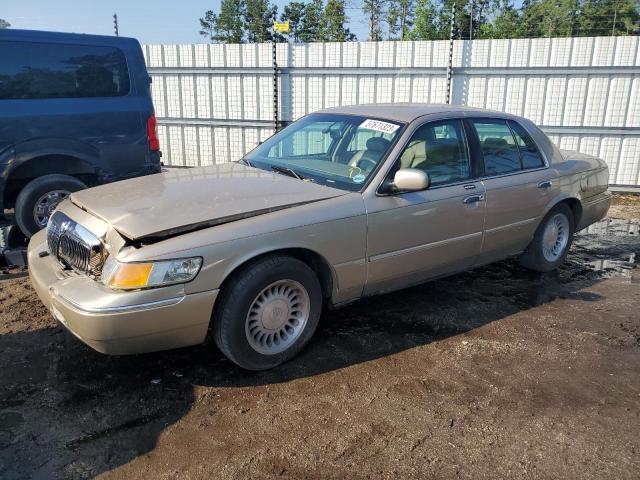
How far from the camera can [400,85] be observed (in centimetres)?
984

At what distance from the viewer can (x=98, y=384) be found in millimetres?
3336

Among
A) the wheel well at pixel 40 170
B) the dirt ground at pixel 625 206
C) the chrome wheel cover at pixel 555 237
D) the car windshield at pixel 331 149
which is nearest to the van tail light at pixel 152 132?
the wheel well at pixel 40 170

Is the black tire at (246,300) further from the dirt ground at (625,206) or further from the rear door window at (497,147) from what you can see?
the dirt ground at (625,206)

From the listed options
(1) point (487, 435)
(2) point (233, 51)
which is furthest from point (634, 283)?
(2) point (233, 51)

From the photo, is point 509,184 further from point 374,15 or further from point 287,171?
point 374,15

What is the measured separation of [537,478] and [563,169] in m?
3.49

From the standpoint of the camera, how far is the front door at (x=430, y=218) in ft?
12.7

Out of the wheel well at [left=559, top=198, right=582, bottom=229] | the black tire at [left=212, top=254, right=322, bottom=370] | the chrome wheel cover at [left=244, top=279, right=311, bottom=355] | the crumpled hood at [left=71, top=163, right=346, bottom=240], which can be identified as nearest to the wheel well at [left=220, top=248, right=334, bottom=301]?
the black tire at [left=212, top=254, right=322, bottom=370]

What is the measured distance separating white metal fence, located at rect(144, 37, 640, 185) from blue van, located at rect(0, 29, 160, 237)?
416 centimetres

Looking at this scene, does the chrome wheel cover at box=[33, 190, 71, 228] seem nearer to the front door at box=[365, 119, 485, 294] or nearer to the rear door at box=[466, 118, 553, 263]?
the front door at box=[365, 119, 485, 294]

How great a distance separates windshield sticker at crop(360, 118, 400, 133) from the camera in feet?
13.6

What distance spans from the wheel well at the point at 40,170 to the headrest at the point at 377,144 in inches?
143

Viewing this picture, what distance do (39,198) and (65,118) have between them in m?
0.93

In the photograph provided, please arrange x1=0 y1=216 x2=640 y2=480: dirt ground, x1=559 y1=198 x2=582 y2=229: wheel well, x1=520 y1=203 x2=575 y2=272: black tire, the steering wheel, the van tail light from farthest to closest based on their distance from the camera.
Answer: the van tail light
x1=559 y1=198 x2=582 y2=229: wheel well
x1=520 y1=203 x2=575 y2=272: black tire
the steering wheel
x1=0 y1=216 x2=640 y2=480: dirt ground
